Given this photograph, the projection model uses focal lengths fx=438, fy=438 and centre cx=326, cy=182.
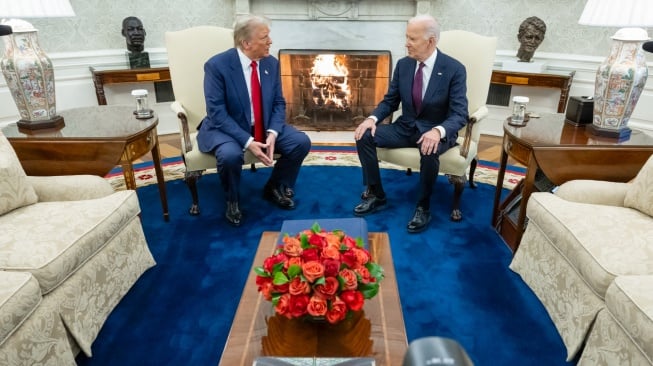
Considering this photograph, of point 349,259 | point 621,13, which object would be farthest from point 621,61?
point 349,259

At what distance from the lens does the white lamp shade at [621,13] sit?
1.89 meters

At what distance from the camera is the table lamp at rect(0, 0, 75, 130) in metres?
1.94

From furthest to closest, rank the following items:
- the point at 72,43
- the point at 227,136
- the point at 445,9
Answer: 1. the point at 445,9
2. the point at 72,43
3. the point at 227,136

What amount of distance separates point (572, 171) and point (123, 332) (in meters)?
2.09

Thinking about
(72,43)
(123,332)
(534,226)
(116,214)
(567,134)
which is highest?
(72,43)

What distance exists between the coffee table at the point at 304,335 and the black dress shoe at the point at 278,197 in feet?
4.35

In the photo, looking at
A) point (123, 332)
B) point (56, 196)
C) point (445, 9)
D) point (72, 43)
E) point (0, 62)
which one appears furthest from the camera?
point (445, 9)

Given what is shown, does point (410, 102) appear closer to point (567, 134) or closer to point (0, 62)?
point (567, 134)

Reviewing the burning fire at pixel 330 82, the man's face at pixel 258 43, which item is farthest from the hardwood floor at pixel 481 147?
the man's face at pixel 258 43

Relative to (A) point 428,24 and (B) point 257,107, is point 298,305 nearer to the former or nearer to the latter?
(B) point 257,107

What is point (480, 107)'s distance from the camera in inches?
107

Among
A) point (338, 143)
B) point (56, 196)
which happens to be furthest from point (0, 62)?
point (338, 143)

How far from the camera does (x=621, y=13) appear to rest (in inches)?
76.4

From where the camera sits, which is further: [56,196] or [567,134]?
[567,134]
